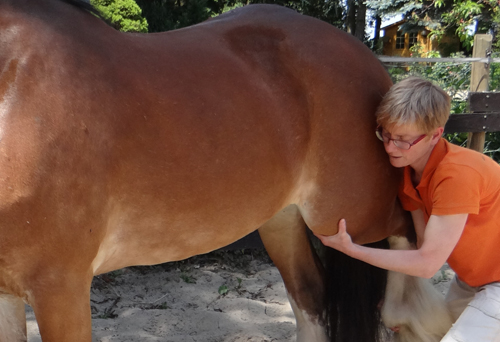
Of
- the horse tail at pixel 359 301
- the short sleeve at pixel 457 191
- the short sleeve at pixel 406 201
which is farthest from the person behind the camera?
the horse tail at pixel 359 301

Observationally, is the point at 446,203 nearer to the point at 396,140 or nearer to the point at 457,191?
the point at 457,191

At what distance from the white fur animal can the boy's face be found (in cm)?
47

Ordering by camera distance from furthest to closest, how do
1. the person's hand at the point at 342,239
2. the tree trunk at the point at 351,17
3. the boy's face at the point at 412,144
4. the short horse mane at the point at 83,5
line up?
the tree trunk at the point at 351,17 → the person's hand at the point at 342,239 → the boy's face at the point at 412,144 → the short horse mane at the point at 83,5

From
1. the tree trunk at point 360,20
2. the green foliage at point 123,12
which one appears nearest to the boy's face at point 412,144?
the green foliage at point 123,12

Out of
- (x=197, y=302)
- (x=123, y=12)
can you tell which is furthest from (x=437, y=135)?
(x=123, y=12)

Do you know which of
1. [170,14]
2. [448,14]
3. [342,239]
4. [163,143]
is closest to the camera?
[163,143]

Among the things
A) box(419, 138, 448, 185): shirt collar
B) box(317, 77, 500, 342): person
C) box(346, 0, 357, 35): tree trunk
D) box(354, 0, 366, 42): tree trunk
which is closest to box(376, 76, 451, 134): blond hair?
box(317, 77, 500, 342): person

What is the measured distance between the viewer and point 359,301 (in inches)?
90.3

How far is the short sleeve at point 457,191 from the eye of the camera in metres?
1.62

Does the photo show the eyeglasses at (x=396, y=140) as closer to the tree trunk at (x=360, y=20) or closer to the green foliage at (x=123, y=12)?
the green foliage at (x=123, y=12)

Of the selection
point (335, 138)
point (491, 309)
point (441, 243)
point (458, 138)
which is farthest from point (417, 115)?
point (458, 138)

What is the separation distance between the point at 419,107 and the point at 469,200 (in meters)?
0.36

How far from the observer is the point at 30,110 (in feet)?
4.19

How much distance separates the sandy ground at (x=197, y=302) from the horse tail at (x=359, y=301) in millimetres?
471
